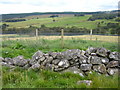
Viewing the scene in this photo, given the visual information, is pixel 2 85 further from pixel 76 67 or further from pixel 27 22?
pixel 27 22

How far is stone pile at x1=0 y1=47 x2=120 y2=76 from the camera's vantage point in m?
6.83

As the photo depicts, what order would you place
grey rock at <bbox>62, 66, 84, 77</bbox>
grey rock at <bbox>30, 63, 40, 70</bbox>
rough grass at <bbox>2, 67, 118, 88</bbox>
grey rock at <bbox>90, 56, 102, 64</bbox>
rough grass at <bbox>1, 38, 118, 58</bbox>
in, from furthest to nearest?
rough grass at <bbox>1, 38, 118, 58</bbox> < grey rock at <bbox>90, 56, 102, 64</bbox> < grey rock at <bbox>30, 63, 40, 70</bbox> < grey rock at <bbox>62, 66, 84, 77</bbox> < rough grass at <bbox>2, 67, 118, 88</bbox>

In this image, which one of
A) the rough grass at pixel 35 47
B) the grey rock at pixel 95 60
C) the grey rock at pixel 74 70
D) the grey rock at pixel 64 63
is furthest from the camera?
the rough grass at pixel 35 47

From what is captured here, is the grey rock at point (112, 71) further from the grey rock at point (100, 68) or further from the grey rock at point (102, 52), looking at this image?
the grey rock at point (102, 52)

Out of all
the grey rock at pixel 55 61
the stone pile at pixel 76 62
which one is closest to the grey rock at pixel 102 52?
the stone pile at pixel 76 62

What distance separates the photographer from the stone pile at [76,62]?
22.4 ft

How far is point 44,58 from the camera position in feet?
24.5

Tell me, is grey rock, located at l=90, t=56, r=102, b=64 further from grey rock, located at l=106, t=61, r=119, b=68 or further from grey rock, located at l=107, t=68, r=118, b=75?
grey rock, located at l=107, t=68, r=118, b=75

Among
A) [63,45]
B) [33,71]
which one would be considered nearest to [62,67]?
[33,71]

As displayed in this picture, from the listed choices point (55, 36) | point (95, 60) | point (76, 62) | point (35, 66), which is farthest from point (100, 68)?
point (55, 36)

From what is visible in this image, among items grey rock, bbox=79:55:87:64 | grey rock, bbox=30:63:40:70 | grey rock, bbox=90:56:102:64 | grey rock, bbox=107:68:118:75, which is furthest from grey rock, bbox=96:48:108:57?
grey rock, bbox=30:63:40:70

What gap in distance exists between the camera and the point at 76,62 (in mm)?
7230

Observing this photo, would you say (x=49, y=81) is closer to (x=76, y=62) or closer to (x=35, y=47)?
(x=76, y=62)

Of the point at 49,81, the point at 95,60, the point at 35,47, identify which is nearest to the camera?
the point at 49,81
